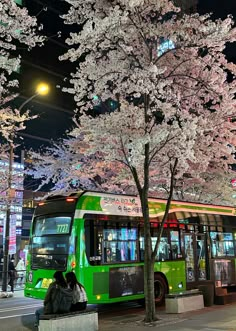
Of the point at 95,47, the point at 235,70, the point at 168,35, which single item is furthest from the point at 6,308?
the point at 235,70

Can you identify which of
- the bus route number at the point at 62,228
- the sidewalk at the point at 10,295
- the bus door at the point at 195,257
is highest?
the bus route number at the point at 62,228

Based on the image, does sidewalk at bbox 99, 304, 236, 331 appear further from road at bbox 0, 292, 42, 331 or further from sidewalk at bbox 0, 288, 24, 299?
sidewalk at bbox 0, 288, 24, 299

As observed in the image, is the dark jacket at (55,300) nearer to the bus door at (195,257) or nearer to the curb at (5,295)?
the bus door at (195,257)

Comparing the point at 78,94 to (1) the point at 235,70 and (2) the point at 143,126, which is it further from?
(1) the point at 235,70

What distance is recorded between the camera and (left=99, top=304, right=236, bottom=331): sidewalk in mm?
9367

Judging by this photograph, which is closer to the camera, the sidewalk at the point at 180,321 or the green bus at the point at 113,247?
the sidewalk at the point at 180,321

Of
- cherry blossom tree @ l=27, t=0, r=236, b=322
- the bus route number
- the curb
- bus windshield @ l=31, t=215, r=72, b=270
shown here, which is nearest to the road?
the curb

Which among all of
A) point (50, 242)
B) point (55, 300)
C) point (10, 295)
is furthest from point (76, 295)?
point (10, 295)

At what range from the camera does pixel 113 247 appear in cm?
1232

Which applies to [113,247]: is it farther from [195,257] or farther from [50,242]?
[195,257]

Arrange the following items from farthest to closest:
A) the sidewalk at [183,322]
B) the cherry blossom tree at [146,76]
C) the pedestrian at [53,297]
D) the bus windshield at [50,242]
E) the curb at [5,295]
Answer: the curb at [5,295]
the bus windshield at [50,242]
the cherry blossom tree at [146,76]
the sidewalk at [183,322]
the pedestrian at [53,297]

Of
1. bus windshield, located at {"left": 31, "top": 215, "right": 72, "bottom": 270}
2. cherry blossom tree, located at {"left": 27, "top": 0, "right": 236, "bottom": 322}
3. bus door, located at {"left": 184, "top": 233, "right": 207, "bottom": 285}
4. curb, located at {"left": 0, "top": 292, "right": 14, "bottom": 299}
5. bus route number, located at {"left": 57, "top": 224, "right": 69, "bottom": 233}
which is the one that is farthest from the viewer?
curb, located at {"left": 0, "top": 292, "right": 14, "bottom": 299}

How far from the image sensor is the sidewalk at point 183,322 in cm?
937

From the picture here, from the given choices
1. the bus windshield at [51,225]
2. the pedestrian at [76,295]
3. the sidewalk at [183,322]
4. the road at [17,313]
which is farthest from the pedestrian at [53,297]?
the bus windshield at [51,225]
